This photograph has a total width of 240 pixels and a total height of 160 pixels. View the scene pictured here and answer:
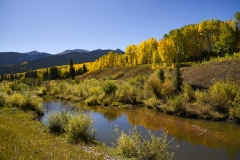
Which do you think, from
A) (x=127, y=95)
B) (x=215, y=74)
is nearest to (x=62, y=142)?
(x=127, y=95)

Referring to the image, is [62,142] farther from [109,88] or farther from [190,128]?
[109,88]

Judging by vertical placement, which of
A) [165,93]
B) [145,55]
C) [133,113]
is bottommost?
[133,113]

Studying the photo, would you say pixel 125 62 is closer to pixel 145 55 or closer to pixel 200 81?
pixel 145 55

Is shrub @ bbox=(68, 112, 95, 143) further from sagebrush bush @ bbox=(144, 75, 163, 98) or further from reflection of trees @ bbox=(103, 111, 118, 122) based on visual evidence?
sagebrush bush @ bbox=(144, 75, 163, 98)

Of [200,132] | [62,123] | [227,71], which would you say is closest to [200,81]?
[227,71]

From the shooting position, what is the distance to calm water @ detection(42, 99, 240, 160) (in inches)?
621

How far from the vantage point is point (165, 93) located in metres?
34.3

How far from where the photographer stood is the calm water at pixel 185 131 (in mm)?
15784

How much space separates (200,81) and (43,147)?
Result: 3534 centimetres

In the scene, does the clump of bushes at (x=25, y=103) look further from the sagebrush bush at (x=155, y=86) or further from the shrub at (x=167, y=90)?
the shrub at (x=167, y=90)

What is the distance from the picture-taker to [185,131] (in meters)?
21.6

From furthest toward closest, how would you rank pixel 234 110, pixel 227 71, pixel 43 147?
pixel 227 71 → pixel 234 110 → pixel 43 147

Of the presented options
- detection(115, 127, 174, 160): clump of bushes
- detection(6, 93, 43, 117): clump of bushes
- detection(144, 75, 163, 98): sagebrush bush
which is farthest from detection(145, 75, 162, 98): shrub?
detection(115, 127, 174, 160): clump of bushes

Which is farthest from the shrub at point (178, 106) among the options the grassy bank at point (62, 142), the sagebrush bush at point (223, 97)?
the grassy bank at point (62, 142)
